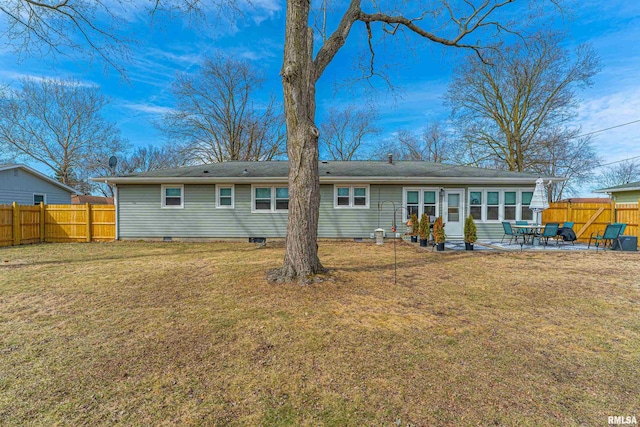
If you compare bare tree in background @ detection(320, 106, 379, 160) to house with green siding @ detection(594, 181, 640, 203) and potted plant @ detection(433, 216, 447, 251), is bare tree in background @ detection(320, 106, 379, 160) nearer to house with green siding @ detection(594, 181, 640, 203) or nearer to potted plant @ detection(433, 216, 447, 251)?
house with green siding @ detection(594, 181, 640, 203)

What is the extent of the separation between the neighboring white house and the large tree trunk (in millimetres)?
18425

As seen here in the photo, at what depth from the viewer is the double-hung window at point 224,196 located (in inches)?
485

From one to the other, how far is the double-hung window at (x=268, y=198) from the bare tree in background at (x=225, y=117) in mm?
14862

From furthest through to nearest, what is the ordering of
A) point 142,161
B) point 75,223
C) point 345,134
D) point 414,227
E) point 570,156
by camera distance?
point 142,161, point 345,134, point 570,156, point 75,223, point 414,227

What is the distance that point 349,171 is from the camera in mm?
12773

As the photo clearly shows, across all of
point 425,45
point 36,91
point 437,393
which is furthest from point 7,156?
point 437,393

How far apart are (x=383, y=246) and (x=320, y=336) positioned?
26.4 ft

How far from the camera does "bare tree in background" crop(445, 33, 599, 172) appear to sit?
1864 centimetres

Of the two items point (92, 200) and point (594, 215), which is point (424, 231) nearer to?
point (594, 215)

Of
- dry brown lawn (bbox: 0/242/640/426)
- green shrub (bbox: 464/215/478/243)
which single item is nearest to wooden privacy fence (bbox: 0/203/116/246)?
dry brown lawn (bbox: 0/242/640/426)

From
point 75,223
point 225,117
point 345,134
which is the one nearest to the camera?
point 75,223

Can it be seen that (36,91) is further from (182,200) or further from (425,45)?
(425,45)

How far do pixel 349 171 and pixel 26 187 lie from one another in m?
18.8

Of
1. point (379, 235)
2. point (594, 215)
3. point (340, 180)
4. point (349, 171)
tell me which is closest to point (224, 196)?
point (340, 180)
